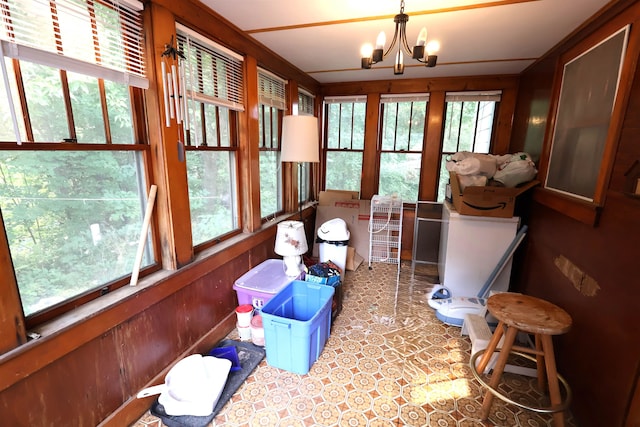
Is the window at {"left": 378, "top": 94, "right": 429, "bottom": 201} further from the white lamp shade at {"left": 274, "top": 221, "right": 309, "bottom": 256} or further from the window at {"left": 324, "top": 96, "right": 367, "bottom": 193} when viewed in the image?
the white lamp shade at {"left": 274, "top": 221, "right": 309, "bottom": 256}

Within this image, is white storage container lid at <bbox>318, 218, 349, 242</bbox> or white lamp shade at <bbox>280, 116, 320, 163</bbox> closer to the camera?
white lamp shade at <bbox>280, 116, 320, 163</bbox>

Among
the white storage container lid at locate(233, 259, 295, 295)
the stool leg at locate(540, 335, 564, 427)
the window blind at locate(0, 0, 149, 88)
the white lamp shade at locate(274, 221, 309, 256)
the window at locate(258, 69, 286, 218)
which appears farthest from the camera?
the window at locate(258, 69, 286, 218)

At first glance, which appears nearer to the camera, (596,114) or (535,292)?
(596,114)

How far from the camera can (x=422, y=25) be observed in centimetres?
205

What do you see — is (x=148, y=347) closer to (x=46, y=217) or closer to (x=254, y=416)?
(x=254, y=416)

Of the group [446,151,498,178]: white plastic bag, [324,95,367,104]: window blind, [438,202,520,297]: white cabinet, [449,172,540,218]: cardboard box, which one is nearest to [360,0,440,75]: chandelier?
[446,151,498,178]: white plastic bag

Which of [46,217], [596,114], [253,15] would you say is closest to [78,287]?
[46,217]

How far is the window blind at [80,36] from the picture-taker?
3.45 ft

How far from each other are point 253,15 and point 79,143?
134 centimetres

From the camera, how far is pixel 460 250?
8.76ft

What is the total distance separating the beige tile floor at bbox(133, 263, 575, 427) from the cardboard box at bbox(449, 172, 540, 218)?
103 centimetres

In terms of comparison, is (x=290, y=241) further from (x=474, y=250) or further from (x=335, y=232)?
(x=474, y=250)

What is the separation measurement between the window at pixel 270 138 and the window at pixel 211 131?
0.42m

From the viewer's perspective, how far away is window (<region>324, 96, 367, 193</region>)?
4.00 m
